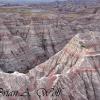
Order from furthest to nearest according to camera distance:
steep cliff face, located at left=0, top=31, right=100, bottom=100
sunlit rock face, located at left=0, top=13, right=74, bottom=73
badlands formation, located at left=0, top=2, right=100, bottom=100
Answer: sunlit rock face, located at left=0, top=13, right=74, bottom=73, badlands formation, located at left=0, top=2, right=100, bottom=100, steep cliff face, located at left=0, top=31, right=100, bottom=100

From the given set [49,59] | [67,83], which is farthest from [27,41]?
[67,83]

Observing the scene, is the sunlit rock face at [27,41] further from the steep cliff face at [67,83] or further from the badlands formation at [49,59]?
the steep cliff face at [67,83]

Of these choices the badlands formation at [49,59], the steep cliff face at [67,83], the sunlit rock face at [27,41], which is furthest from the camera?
the sunlit rock face at [27,41]

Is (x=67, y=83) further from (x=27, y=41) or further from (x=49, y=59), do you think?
(x=27, y=41)

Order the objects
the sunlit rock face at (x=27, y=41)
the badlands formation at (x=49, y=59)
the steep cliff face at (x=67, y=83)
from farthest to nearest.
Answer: the sunlit rock face at (x=27, y=41) < the badlands formation at (x=49, y=59) < the steep cliff face at (x=67, y=83)

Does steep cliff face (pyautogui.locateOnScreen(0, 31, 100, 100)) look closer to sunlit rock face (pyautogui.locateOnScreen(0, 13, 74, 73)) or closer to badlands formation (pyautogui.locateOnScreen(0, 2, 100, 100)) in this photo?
badlands formation (pyautogui.locateOnScreen(0, 2, 100, 100))

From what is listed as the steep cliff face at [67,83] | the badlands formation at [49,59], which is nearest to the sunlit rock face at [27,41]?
the badlands formation at [49,59]

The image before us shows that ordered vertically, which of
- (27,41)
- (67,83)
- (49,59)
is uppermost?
(67,83)

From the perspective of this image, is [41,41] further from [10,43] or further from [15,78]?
[15,78]

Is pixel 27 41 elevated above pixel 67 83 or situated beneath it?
situated beneath

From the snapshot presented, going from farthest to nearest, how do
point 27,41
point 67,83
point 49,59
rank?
point 27,41, point 49,59, point 67,83

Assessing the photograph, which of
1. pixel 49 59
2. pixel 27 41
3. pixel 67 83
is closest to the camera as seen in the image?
pixel 67 83

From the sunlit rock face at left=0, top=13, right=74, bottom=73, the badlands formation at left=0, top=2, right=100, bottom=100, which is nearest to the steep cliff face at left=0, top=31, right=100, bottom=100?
the badlands formation at left=0, top=2, right=100, bottom=100

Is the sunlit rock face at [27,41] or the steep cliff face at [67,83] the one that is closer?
the steep cliff face at [67,83]
